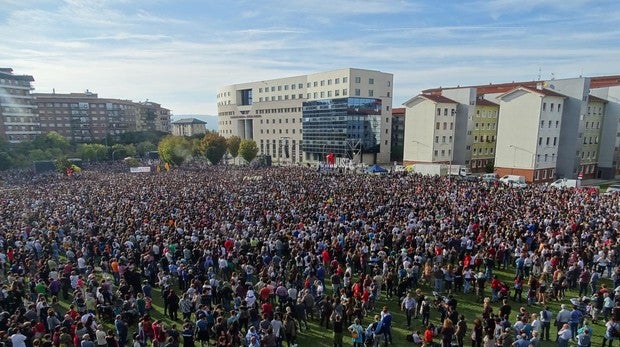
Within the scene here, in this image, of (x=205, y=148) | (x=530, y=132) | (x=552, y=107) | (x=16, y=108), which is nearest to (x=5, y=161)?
(x=205, y=148)

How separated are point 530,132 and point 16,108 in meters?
94.8

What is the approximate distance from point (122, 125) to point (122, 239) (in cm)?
10777

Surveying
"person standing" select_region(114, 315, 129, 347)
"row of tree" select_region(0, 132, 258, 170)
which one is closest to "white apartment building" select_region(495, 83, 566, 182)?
"row of tree" select_region(0, 132, 258, 170)

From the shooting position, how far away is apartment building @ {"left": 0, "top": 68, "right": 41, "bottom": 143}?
7681 centimetres

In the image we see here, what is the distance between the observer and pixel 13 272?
13305mm

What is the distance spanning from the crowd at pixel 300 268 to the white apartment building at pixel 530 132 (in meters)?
19.9

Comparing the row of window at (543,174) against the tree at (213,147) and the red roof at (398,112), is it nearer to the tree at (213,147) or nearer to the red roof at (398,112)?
the red roof at (398,112)

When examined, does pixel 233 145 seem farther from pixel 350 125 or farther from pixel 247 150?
pixel 350 125

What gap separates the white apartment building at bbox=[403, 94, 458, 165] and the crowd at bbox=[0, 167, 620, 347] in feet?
91.1

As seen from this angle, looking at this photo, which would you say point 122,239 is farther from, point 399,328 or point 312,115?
point 312,115

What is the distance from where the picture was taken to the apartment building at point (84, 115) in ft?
327

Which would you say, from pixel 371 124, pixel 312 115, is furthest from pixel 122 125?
pixel 371 124

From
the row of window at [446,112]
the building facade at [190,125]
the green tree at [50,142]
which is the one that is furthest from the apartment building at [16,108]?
the row of window at [446,112]

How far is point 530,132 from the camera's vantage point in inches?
1730
